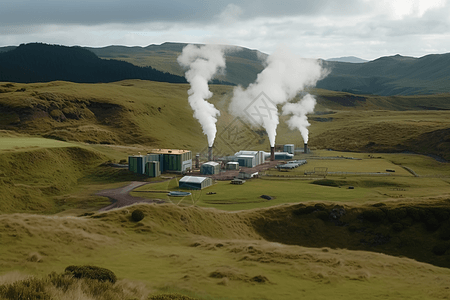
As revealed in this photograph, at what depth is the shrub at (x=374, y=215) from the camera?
52459 mm

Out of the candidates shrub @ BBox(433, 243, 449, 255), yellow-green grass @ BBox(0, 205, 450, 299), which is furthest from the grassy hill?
yellow-green grass @ BBox(0, 205, 450, 299)

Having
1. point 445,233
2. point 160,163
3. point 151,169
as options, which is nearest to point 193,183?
point 151,169

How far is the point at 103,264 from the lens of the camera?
29.5 m

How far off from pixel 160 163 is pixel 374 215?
56.1 meters

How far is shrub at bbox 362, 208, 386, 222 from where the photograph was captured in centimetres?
5246

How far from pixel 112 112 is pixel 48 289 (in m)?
145

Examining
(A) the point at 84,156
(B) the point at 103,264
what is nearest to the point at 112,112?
(A) the point at 84,156

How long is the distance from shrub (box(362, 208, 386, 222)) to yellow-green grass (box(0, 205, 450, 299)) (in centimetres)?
1486

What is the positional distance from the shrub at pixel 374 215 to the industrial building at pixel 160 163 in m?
50.7

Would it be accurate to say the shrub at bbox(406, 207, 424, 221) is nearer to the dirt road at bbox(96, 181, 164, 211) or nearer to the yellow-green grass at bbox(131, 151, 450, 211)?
the yellow-green grass at bbox(131, 151, 450, 211)

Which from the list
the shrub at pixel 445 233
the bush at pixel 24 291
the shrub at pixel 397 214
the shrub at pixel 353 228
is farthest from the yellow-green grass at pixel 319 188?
the bush at pixel 24 291

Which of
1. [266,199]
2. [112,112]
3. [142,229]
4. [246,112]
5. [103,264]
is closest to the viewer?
[103,264]

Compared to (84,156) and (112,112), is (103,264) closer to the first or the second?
(84,156)

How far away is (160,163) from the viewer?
96.3 meters
